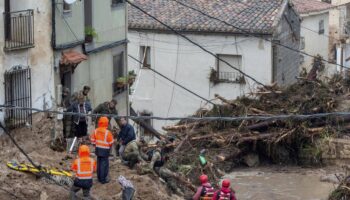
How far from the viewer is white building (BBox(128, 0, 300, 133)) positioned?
34.4m

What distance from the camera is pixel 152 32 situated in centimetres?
3588

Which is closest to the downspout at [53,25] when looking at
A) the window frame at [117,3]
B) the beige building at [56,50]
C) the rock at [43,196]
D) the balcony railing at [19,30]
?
the beige building at [56,50]

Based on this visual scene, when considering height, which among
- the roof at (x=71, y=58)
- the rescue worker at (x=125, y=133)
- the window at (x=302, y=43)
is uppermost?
the window at (x=302, y=43)

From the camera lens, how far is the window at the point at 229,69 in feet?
114

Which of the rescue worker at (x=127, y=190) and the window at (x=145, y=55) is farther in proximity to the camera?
the window at (x=145, y=55)

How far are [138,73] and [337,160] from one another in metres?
14.1

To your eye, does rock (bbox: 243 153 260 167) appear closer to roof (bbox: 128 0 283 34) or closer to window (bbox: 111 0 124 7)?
window (bbox: 111 0 124 7)

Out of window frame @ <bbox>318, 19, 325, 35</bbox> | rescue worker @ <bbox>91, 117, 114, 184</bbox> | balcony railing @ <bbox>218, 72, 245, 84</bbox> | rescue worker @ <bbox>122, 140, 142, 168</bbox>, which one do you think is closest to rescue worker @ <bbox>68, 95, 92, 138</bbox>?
rescue worker @ <bbox>122, 140, 142, 168</bbox>

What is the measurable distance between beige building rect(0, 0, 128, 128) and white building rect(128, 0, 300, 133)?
6241 millimetres

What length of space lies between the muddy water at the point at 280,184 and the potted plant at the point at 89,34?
6113 millimetres

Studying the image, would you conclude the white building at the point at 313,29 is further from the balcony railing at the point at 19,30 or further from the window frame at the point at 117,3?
the balcony railing at the point at 19,30

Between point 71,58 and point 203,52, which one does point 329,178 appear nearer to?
point 71,58

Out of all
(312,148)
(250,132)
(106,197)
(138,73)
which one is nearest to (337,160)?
(312,148)

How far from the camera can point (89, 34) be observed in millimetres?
26484
